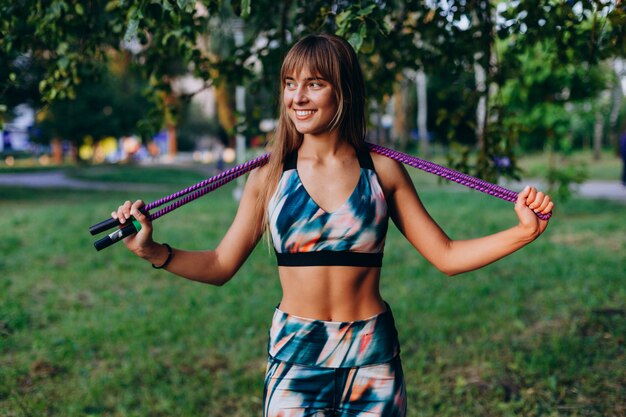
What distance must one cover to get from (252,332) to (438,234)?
161 inches

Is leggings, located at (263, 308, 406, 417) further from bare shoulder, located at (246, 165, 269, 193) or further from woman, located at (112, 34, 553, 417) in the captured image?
bare shoulder, located at (246, 165, 269, 193)

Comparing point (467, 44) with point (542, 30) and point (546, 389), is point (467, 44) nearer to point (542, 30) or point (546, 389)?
point (542, 30)

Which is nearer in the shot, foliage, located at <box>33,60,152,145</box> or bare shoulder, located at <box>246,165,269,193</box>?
bare shoulder, located at <box>246,165,269,193</box>

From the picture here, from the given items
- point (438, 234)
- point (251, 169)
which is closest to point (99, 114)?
point (251, 169)

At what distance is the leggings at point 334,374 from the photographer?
2195 millimetres

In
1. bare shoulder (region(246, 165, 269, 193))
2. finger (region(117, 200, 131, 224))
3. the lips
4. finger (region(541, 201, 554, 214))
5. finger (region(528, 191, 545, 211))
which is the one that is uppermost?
the lips

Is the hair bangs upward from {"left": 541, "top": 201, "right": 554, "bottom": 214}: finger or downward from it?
upward

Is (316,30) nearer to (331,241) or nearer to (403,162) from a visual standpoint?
(403,162)

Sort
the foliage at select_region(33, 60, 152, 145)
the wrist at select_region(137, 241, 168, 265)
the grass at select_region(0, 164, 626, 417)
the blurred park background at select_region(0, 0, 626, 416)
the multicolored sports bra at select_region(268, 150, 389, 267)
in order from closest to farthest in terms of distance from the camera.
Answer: the multicolored sports bra at select_region(268, 150, 389, 267) → the wrist at select_region(137, 241, 168, 265) → the blurred park background at select_region(0, 0, 626, 416) → the grass at select_region(0, 164, 626, 417) → the foliage at select_region(33, 60, 152, 145)

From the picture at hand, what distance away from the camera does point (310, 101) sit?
2240 millimetres

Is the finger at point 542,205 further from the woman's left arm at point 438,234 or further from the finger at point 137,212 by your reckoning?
the finger at point 137,212

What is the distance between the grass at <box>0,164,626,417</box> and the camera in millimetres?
4625

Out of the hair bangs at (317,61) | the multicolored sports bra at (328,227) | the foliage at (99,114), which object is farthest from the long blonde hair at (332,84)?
the foliage at (99,114)

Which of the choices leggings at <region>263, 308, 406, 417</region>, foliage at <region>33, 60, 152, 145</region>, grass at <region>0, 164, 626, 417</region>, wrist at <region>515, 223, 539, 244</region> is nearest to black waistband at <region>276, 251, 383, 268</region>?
leggings at <region>263, 308, 406, 417</region>
